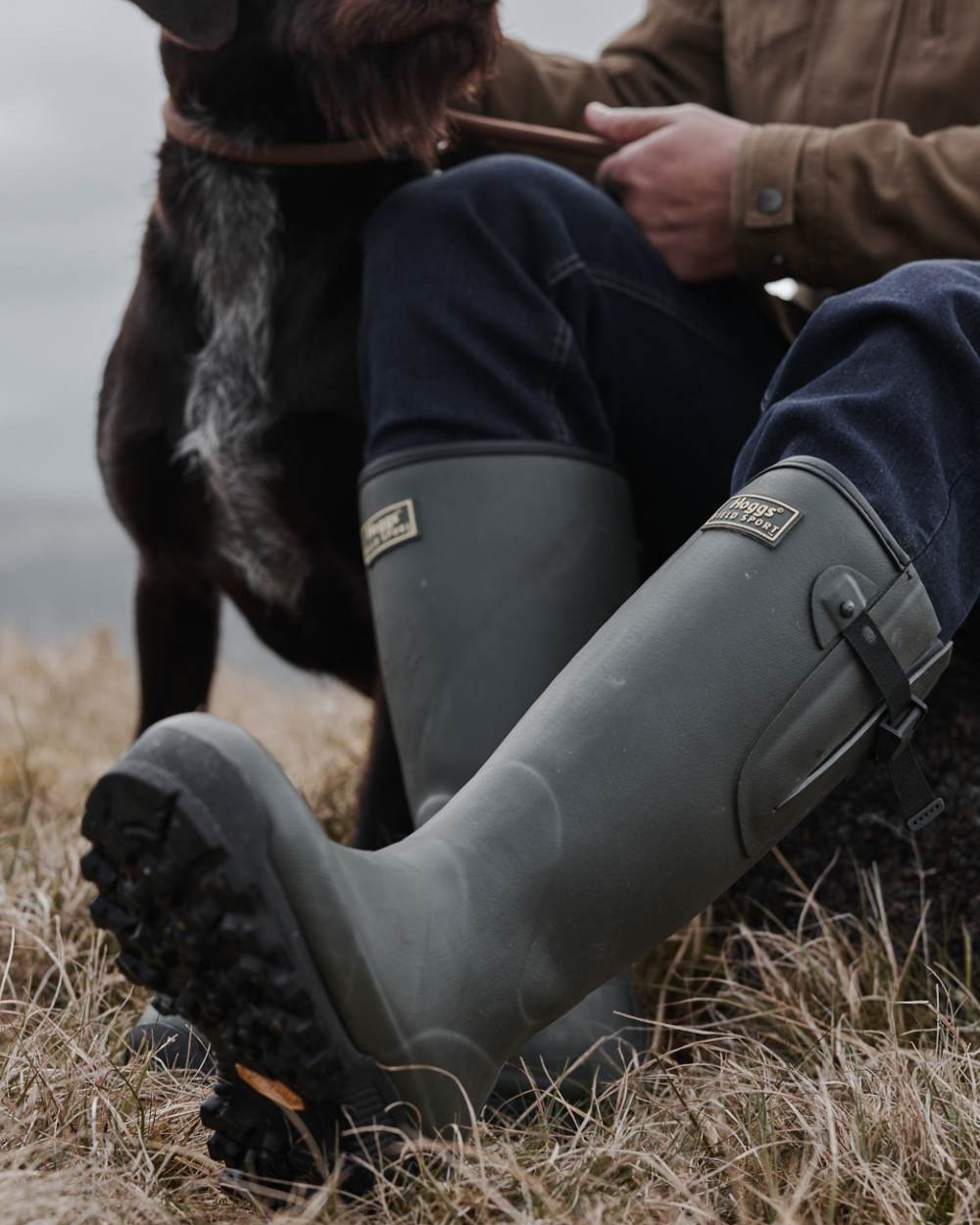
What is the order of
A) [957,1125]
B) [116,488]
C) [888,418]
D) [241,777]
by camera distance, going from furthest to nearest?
[116,488], [888,418], [957,1125], [241,777]

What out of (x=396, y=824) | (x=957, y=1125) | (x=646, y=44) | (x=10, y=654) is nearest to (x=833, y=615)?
(x=957, y=1125)

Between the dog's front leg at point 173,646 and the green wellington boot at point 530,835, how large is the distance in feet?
4.42

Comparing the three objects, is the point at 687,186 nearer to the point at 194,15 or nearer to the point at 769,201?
the point at 769,201

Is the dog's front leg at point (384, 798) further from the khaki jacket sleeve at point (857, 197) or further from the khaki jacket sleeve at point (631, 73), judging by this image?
the khaki jacket sleeve at point (631, 73)

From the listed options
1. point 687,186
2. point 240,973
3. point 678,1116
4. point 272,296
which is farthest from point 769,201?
point 240,973

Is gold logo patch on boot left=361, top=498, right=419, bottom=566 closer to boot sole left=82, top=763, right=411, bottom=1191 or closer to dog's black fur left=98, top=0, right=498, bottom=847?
dog's black fur left=98, top=0, right=498, bottom=847

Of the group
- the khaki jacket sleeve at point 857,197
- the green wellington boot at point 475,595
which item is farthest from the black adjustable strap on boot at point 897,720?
the khaki jacket sleeve at point 857,197

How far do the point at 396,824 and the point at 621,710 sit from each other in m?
0.87

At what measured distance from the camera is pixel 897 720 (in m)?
1.19

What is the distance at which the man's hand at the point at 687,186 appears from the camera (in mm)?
1679

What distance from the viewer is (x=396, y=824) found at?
A: 74.7 inches

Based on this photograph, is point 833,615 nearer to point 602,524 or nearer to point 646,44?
point 602,524

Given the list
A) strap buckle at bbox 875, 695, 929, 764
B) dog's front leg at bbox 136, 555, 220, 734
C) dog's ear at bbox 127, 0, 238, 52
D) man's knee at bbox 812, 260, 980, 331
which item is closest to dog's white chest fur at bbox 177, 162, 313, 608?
dog's ear at bbox 127, 0, 238, 52

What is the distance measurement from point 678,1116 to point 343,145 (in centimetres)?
130
